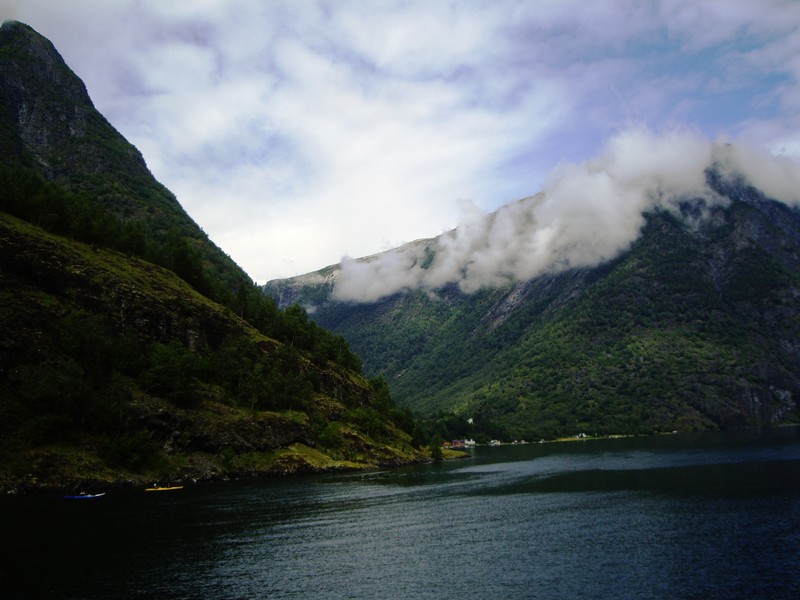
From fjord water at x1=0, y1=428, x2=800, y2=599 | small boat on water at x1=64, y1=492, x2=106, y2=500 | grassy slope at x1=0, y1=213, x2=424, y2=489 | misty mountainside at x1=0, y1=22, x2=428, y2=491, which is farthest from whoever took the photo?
misty mountainside at x1=0, y1=22, x2=428, y2=491

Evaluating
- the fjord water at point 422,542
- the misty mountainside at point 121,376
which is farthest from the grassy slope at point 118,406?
the fjord water at point 422,542

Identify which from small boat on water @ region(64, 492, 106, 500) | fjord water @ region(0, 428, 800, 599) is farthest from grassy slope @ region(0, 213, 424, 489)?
fjord water @ region(0, 428, 800, 599)

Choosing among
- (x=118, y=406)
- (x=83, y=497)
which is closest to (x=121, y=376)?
(x=118, y=406)

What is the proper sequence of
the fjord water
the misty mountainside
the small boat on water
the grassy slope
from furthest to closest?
the misty mountainside, the grassy slope, the small boat on water, the fjord water

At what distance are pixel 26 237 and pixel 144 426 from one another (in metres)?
58.4

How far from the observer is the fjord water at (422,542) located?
5088 centimetres

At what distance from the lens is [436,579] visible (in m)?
54.2

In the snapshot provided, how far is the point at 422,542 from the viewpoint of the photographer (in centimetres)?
7056

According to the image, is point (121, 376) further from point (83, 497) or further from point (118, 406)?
point (83, 497)

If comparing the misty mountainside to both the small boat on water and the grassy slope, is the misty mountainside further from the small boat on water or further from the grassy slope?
the small boat on water

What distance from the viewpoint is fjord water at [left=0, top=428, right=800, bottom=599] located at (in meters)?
50.9

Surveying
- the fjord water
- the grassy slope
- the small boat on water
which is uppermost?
the grassy slope

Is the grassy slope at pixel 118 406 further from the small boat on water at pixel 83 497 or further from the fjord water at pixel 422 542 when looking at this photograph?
the fjord water at pixel 422 542

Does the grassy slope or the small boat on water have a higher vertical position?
the grassy slope
